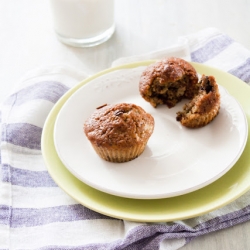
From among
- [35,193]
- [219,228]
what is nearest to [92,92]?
[35,193]

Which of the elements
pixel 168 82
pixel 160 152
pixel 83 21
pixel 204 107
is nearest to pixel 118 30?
pixel 83 21

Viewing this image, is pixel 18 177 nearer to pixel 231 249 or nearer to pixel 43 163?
pixel 43 163

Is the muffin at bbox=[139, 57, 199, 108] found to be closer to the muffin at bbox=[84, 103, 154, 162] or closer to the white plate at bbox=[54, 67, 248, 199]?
the white plate at bbox=[54, 67, 248, 199]

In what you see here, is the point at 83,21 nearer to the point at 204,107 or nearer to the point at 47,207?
the point at 204,107

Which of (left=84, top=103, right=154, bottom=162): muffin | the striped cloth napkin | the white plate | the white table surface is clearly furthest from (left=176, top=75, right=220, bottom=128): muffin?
the white table surface

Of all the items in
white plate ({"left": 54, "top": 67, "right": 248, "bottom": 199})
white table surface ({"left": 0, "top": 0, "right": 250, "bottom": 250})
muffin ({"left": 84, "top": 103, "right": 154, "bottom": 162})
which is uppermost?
muffin ({"left": 84, "top": 103, "right": 154, "bottom": 162})

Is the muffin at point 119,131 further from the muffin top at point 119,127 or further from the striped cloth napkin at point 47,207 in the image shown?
the striped cloth napkin at point 47,207
